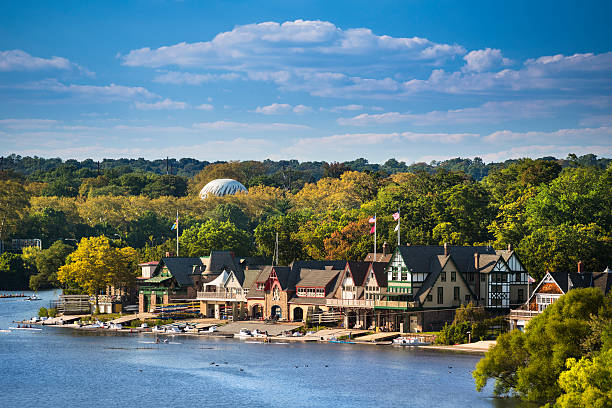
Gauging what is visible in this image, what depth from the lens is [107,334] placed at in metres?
122

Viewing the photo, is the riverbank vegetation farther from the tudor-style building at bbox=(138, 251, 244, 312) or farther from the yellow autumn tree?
the yellow autumn tree

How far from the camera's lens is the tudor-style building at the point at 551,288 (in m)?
98.5

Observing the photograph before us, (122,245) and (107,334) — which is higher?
(122,245)

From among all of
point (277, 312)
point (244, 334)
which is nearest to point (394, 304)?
point (244, 334)

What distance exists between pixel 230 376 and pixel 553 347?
107ft

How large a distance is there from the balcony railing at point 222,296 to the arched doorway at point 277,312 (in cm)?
537

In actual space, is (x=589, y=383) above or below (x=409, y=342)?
above

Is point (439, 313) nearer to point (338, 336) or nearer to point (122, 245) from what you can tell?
point (338, 336)

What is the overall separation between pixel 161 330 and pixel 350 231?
115ft

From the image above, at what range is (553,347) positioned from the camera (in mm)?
64250

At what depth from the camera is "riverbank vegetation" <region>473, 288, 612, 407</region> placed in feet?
207

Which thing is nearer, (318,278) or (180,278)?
(318,278)

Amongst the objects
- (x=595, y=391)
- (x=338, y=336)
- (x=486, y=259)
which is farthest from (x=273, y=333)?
(x=595, y=391)

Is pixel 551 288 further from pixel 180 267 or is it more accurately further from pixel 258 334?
pixel 180 267
